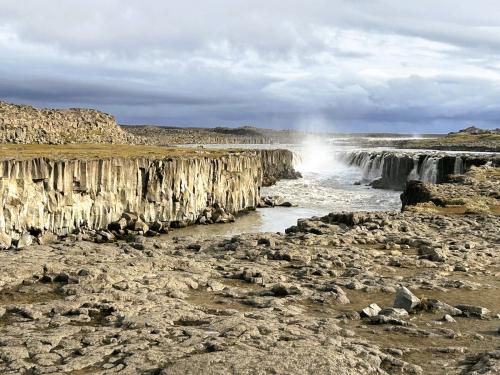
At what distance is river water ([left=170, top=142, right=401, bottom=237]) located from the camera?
55.6m

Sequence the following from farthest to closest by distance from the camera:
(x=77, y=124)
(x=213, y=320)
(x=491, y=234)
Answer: (x=77, y=124)
(x=491, y=234)
(x=213, y=320)

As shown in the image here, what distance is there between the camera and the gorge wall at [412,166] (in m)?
80.4

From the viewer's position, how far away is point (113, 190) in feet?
172

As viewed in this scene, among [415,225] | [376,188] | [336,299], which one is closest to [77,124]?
[376,188]

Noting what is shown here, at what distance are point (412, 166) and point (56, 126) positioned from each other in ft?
267

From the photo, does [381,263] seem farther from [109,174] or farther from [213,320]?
[109,174]

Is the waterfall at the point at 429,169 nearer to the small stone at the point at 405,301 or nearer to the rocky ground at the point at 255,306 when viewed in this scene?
the rocky ground at the point at 255,306

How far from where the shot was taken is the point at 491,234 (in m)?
30.8

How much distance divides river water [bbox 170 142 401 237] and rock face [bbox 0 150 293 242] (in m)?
3.42

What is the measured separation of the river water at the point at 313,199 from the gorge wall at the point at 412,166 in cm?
299

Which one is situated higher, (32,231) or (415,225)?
(415,225)

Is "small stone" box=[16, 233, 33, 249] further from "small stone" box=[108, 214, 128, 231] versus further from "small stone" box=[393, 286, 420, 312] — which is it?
"small stone" box=[393, 286, 420, 312]

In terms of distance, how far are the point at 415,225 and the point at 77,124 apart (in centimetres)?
12303

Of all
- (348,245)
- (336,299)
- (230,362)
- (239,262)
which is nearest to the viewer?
(230,362)
